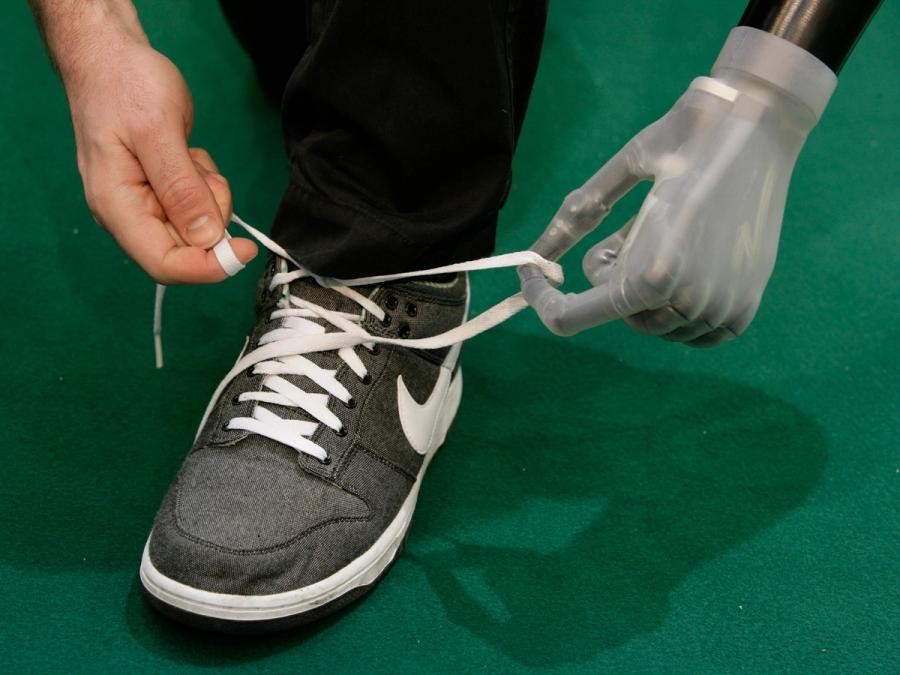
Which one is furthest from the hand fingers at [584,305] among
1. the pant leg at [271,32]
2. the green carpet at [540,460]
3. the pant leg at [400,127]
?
the pant leg at [271,32]

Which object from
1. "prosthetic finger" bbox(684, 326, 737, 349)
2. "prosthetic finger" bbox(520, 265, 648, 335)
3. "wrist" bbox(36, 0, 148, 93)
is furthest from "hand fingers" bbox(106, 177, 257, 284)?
"prosthetic finger" bbox(684, 326, 737, 349)

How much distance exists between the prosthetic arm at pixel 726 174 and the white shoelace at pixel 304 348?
16 centimetres

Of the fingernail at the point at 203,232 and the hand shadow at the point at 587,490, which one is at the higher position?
the fingernail at the point at 203,232

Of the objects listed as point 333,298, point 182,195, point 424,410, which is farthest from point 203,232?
point 424,410

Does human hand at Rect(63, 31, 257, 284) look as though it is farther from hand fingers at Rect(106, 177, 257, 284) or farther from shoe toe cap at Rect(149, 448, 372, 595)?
shoe toe cap at Rect(149, 448, 372, 595)

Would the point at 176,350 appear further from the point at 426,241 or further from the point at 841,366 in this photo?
the point at 841,366

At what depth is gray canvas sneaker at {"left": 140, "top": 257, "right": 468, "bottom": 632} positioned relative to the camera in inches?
23.3

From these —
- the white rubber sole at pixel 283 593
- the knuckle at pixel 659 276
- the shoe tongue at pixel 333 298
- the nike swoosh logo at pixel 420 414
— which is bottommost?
the white rubber sole at pixel 283 593

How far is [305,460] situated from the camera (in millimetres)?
642

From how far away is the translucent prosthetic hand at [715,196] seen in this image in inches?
18.8

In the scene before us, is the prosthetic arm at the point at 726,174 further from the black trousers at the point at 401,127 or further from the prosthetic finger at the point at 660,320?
the black trousers at the point at 401,127

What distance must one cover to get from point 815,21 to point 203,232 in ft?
1.33

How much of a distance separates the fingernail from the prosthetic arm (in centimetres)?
25

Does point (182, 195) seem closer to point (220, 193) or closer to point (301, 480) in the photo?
point (220, 193)
